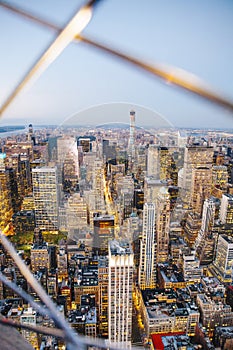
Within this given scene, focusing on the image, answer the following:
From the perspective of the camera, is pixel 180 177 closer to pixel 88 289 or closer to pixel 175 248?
pixel 175 248

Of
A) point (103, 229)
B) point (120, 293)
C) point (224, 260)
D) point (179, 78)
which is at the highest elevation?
point (179, 78)

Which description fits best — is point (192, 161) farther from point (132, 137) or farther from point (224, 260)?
point (132, 137)

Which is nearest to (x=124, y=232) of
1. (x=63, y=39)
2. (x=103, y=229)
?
(x=103, y=229)

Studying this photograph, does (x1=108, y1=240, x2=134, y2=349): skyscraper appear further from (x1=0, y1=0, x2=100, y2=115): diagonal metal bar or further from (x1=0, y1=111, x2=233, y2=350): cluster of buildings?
(x1=0, y1=0, x2=100, y2=115): diagonal metal bar

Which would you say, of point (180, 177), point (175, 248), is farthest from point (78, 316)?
point (180, 177)

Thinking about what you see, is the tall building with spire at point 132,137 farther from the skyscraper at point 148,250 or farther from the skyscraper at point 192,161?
the skyscraper at point 192,161

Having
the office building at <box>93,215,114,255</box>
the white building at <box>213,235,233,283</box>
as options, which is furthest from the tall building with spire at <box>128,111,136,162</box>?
the white building at <box>213,235,233,283</box>
